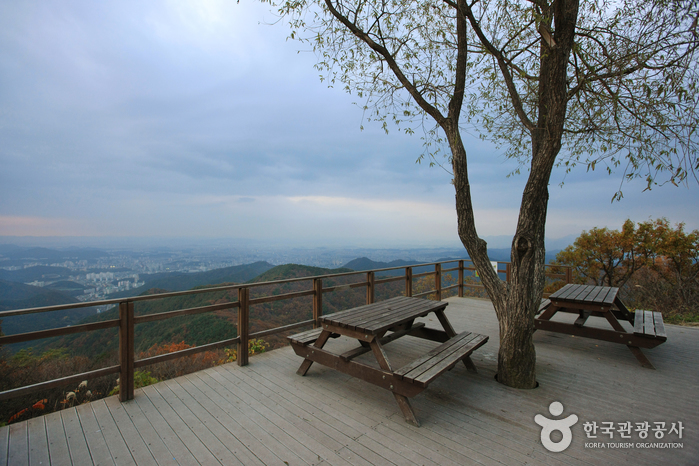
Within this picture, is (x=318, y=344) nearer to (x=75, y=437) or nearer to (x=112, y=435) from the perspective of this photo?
(x=112, y=435)

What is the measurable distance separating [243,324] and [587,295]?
15.3 ft

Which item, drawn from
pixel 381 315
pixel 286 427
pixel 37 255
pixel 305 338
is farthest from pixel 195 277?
pixel 286 427

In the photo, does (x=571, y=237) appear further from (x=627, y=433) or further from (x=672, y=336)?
(x=627, y=433)

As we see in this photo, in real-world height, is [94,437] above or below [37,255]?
below

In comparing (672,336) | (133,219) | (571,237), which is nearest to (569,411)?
(672,336)

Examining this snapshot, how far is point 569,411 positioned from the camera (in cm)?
246

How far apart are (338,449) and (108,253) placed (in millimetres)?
33470

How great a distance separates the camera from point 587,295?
Result: 419 cm

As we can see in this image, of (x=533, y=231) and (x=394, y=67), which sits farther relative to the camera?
(x=394, y=67)

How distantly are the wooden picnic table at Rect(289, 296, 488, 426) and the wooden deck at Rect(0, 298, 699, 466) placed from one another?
25 centimetres

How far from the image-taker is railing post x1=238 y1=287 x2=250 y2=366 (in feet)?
11.2

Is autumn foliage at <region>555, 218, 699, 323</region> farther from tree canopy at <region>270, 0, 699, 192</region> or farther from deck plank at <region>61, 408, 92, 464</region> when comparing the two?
deck plank at <region>61, 408, 92, 464</region>

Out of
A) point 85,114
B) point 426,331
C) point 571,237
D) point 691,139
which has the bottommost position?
point 426,331

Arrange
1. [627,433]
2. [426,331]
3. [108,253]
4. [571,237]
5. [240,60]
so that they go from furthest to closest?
[108,253]
[571,237]
[240,60]
[426,331]
[627,433]
